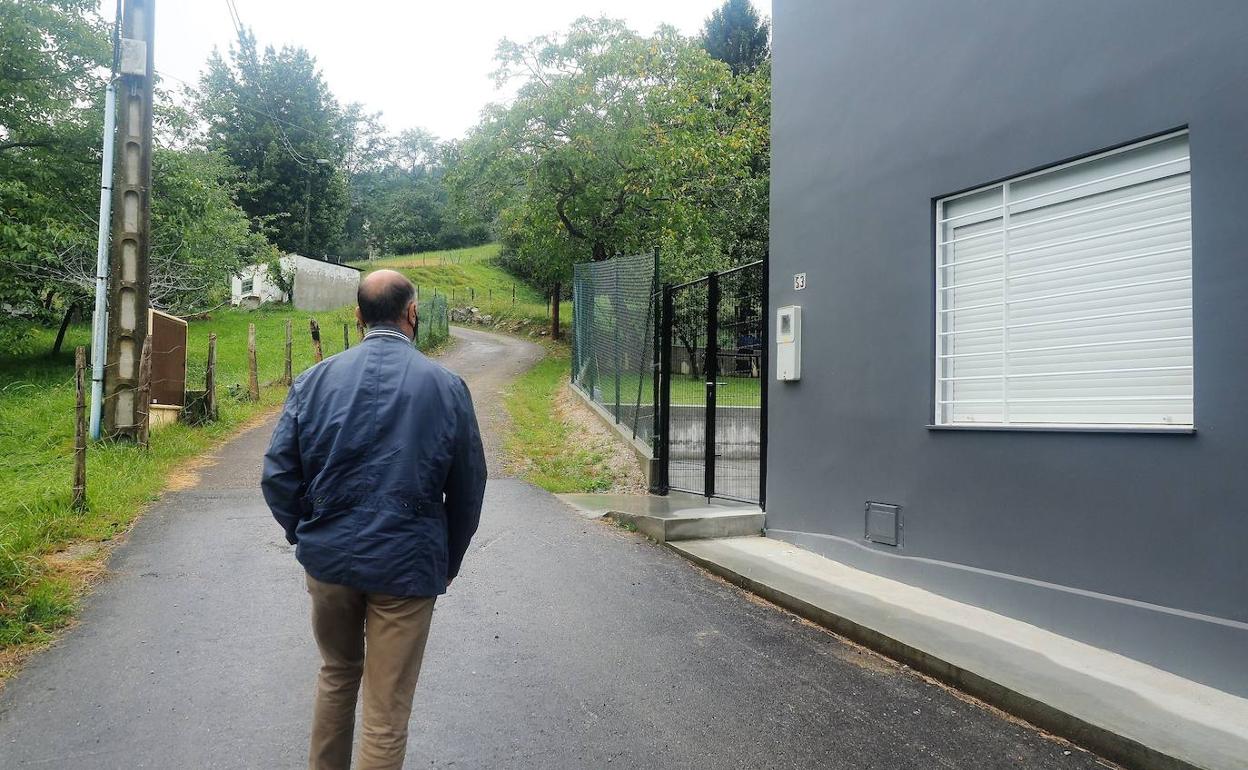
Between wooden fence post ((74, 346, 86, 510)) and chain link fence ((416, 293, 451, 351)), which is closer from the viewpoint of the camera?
wooden fence post ((74, 346, 86, 510))

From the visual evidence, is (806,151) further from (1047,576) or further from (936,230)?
(1047,576)

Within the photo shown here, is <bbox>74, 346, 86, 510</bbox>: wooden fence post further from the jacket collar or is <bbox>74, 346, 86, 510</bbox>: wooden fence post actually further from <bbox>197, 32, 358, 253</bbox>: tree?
<bbox>197, 32, 358, 253</bbox>: tree

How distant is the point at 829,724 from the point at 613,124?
18.6 meters

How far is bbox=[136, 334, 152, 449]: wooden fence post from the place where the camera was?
366 inches

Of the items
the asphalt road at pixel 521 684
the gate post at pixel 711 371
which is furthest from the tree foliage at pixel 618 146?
the asphalt road at pixel 521 684

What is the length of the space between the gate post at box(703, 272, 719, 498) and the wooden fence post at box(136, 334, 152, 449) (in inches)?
253

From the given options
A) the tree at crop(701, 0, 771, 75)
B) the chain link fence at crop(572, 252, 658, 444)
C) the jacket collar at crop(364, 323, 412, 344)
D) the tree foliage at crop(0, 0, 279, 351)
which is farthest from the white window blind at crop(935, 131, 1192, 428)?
the tree at crop(701, 0, 771, 75)

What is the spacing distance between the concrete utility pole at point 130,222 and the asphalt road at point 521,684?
14.1 ft

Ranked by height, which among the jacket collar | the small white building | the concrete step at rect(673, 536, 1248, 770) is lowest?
the concrete step at rect(673, 536, 1248, 770)

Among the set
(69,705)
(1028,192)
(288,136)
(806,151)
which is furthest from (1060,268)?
(288,136)

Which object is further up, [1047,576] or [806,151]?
[806,151]

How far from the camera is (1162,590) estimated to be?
4.02 m

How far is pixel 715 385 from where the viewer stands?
8.16 m

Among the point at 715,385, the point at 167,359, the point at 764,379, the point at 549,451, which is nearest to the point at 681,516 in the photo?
the point at 764,379
